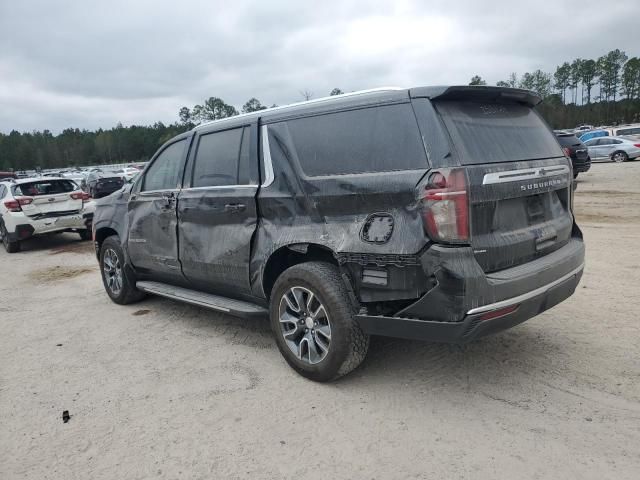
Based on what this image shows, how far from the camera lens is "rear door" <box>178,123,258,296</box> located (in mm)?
4211

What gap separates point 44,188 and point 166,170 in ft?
27.0

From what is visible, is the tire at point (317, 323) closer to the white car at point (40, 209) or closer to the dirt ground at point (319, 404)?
the dirt ground at point (319, 404)

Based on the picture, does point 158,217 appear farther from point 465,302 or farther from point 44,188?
point 44,188

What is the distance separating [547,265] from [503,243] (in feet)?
1.41

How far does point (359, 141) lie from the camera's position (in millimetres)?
3469

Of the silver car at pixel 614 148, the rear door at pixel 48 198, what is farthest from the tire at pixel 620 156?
the rear door at pixel 48 198

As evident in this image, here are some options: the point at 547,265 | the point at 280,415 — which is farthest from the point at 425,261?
the point at 280,415

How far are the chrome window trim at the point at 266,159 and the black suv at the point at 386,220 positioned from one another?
13 millimetres

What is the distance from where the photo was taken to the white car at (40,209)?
11539 mm

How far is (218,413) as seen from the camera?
346cm

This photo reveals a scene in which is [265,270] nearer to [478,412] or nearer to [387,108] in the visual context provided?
[387,108]

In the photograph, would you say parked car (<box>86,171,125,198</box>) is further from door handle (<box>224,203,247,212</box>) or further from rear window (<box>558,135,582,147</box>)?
door handle (<box>224,203,247,212</box>)

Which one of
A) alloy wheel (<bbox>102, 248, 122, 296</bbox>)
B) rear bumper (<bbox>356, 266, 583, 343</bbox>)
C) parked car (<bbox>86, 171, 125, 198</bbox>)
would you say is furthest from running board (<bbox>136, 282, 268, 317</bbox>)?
parked car (<bbox>86, 171, 125, 198</bbox>)

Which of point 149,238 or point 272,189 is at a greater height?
point 272,189
